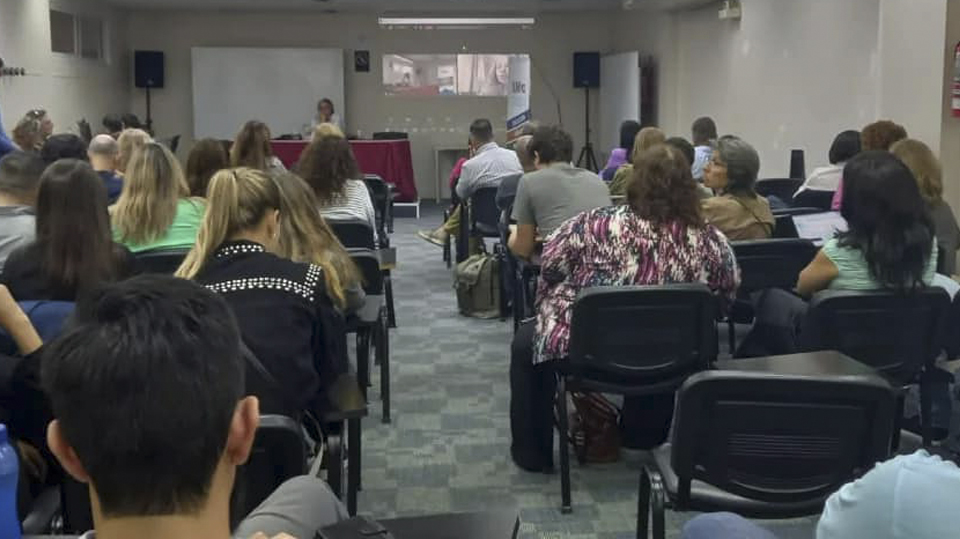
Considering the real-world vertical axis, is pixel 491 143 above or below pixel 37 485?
above

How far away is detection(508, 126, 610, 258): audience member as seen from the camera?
4.99m

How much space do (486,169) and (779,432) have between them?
5.05 meters

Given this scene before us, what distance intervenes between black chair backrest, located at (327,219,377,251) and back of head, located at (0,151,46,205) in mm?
1582

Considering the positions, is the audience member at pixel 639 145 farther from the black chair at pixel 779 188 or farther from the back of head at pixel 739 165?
the back of head at pixel 739 165

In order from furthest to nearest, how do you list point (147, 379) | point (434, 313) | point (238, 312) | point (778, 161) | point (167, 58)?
point (167, 58), point (778, 161), point (434, 313), point (238, 312), point (147, 379)

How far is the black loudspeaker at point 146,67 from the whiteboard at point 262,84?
55 centimetres

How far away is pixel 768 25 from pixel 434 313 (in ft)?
14.9

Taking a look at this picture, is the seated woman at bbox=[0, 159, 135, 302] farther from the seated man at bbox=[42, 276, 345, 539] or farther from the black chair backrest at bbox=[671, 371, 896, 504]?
the seated man at bbox=[42, 276, 345, 539]

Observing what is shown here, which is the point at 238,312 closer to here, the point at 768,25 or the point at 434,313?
the point at 434,313

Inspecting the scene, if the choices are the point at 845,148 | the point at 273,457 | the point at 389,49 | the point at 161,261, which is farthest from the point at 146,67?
the point at 273,457

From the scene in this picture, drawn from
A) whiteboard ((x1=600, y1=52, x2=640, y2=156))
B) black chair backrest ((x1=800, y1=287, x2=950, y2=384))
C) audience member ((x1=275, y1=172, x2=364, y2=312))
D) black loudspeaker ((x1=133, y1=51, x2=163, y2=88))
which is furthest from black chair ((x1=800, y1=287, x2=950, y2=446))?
black loudspeaker ((x1=133, y1=51, x2=163, y2=88))

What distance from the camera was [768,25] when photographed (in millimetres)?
9492

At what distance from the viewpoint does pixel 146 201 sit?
4152 millimetres

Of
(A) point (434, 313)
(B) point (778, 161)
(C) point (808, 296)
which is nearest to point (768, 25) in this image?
(B) point (778, 161)
